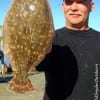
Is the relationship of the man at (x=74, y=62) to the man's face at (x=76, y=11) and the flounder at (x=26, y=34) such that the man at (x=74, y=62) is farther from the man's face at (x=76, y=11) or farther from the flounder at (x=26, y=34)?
the flounder at (x=26, y=34)

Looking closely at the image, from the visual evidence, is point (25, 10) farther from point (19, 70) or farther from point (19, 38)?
point (19, 70)

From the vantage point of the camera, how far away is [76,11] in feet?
14.9

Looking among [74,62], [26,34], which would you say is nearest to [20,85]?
[26,34]

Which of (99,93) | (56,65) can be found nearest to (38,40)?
(56,65)

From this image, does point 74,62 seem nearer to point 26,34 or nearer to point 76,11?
point 76,11

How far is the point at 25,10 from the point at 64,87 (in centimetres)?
131

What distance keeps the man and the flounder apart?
0.83 m

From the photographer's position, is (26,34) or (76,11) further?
(76,11)

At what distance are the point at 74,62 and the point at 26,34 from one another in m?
1.23

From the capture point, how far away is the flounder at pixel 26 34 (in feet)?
A: 11.8

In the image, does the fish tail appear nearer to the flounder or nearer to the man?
the flounder

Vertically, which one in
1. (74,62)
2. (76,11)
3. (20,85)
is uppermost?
(76,11)

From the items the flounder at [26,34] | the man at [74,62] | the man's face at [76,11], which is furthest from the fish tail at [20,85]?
the man's face at [76,11]

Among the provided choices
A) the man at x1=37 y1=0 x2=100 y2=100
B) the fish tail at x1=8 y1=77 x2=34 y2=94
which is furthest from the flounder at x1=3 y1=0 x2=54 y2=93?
the man at x1=37 y1=0 x2=100 y2=100
